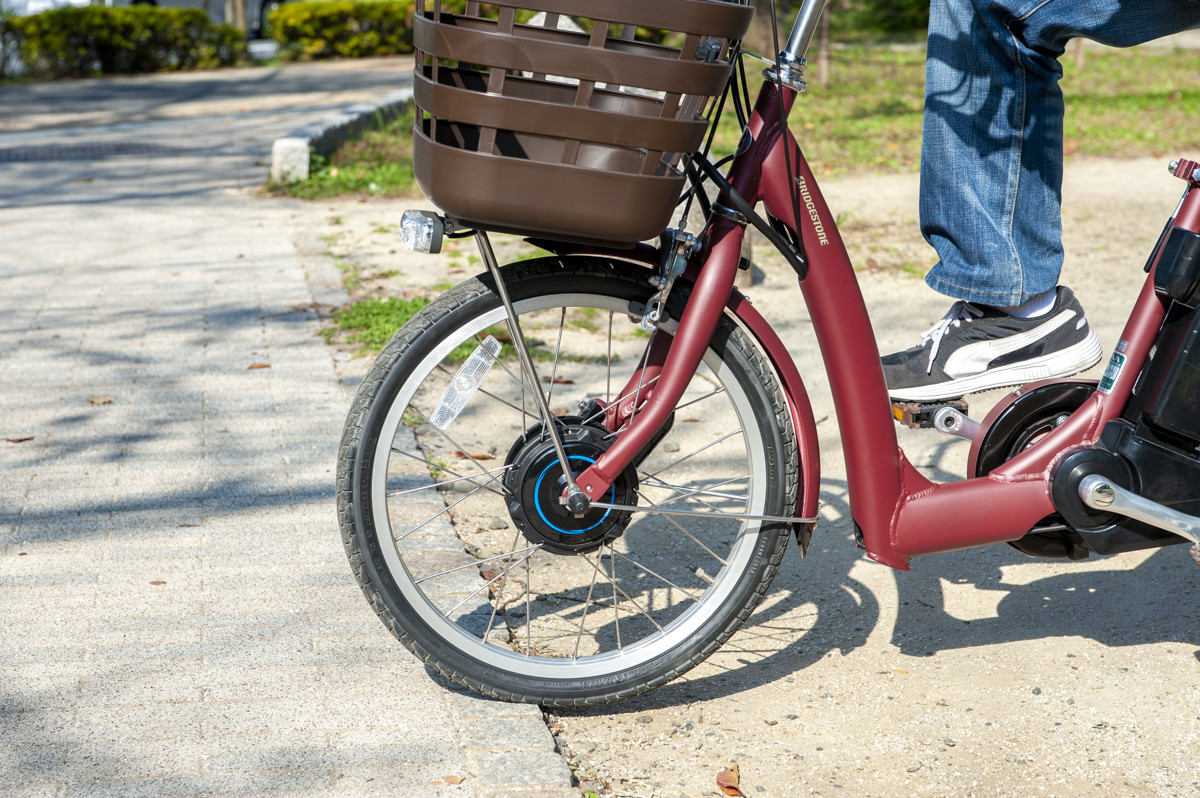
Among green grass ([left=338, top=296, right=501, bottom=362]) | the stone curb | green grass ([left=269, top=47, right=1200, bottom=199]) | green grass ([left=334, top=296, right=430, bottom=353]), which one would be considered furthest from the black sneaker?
the stone curb

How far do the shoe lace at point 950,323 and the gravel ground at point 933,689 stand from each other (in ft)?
2.37

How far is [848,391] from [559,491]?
0.60 metres

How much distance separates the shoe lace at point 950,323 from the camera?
230 centimetres

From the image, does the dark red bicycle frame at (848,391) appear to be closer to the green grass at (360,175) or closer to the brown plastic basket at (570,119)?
the brown plastic basket at (570,119)

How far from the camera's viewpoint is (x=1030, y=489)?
7.27 feet

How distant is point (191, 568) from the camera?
2.82 m

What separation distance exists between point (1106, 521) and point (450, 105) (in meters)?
1.48

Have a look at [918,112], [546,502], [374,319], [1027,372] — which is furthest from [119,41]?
[1027,372]

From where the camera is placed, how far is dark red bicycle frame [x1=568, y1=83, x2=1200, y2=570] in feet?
6.88

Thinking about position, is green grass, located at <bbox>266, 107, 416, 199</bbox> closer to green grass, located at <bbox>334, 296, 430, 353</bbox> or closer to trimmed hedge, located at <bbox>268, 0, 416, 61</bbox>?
green grass, located at <bbox>334, 296, 430, 353</bbox>

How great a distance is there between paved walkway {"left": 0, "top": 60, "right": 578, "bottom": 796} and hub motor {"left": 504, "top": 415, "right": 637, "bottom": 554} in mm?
370

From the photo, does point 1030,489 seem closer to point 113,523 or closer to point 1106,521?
point 1106,521

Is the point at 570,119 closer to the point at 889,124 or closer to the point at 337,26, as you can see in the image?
the point at 889,124

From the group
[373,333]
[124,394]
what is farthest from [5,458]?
[373,333]
